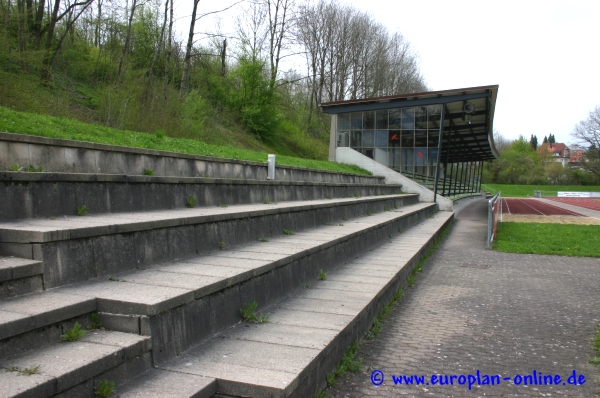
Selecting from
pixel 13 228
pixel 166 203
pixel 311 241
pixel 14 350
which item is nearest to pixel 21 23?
pixel 166 203

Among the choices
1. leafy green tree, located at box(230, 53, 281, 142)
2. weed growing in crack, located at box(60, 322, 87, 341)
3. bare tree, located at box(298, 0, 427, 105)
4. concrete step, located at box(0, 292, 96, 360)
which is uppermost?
bare tree, located at box(298, 0, 427, 105)

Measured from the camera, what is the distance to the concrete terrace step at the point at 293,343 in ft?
9.80

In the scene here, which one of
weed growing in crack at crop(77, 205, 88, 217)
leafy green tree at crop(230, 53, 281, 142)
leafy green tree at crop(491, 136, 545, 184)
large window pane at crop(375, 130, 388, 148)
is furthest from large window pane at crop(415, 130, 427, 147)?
leafy green tree at crop(491, 136, 545, 184)

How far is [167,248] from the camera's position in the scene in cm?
466

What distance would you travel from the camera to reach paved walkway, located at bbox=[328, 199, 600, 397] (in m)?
4.09

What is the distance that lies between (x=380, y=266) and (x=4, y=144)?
5.11 meters

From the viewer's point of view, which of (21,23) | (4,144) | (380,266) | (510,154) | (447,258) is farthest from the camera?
(510,154)

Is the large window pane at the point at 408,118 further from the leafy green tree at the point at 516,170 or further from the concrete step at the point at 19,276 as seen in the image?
the leafy green tree at the point at 516,170

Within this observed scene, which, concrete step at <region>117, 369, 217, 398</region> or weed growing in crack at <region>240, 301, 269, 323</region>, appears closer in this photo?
concrete step at <region>117, 369, 217, 398</region>

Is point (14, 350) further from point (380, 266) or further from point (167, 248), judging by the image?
point (380, 266)

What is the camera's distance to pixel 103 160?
6379 millimetres

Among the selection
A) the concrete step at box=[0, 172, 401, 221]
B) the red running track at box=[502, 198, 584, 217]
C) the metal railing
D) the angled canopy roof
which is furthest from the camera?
the red running track at box=[502, 198, 584, 217]

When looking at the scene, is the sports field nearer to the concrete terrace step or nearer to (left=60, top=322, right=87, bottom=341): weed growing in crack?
the concrete terrace step

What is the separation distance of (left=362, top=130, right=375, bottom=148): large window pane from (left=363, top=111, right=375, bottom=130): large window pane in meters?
0.22
